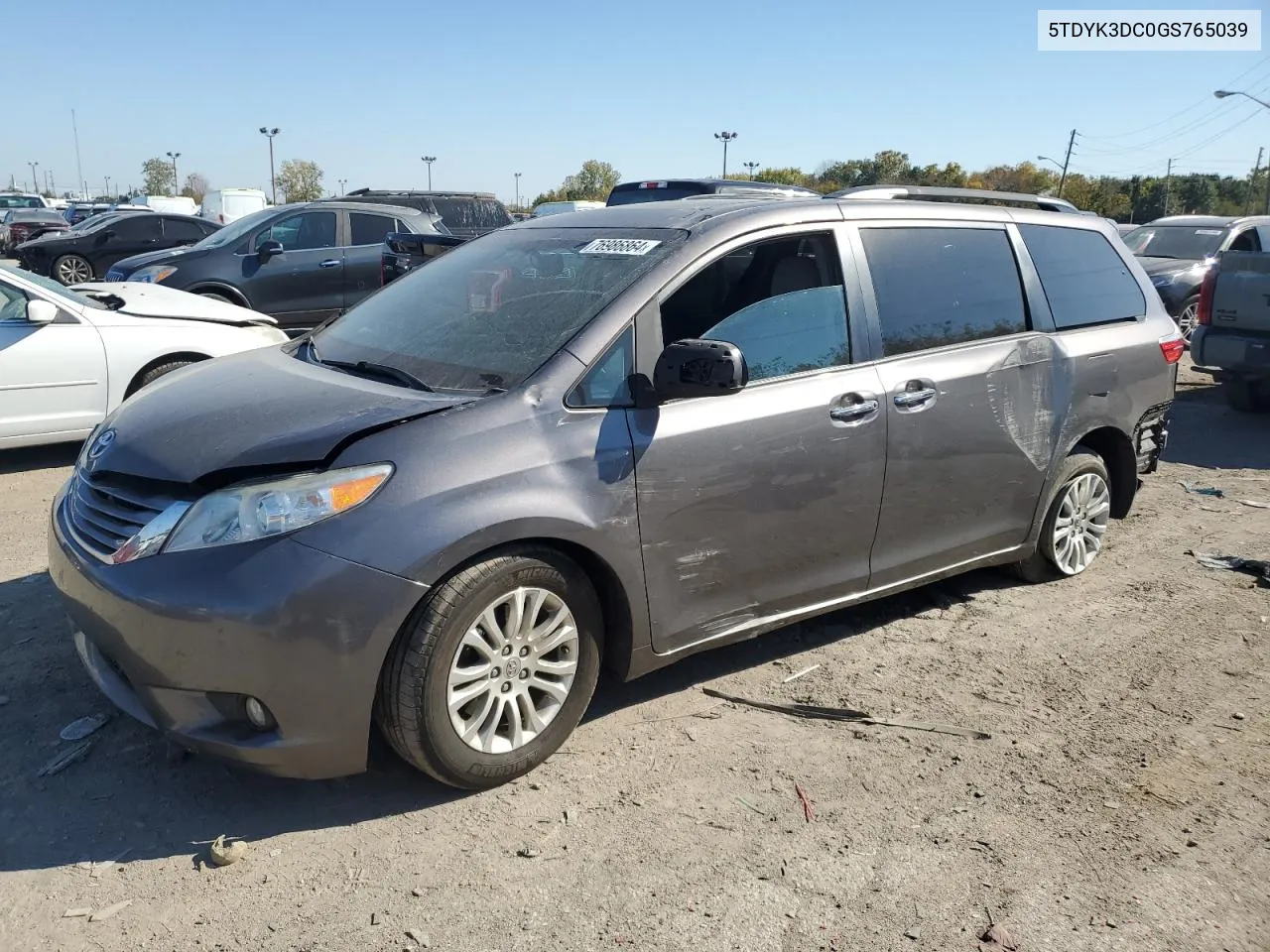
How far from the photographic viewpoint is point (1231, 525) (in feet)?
20.8

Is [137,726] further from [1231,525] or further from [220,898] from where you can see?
[1231,525]

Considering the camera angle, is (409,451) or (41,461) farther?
(41,461)

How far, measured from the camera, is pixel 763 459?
3664mm

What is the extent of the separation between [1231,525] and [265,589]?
5851 mm

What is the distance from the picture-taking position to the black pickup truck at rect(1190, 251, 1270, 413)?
359 inches

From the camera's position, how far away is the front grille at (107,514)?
307cm

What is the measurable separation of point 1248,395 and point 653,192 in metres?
6.31

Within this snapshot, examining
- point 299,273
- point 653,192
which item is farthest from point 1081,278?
point 299,273

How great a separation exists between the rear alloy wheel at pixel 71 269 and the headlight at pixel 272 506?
61.2 feet

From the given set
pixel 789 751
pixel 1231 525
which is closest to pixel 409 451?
pixel 789 751

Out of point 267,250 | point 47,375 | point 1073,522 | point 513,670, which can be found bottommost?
point 1073,522

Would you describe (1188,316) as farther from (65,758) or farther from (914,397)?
Result: (65,758)

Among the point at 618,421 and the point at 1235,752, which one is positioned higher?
the point at 618,421

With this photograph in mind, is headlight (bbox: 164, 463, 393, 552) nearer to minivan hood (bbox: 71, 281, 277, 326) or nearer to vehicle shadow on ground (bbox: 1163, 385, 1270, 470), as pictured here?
minivan hood (bbox: 71, 281, 277, 326)
